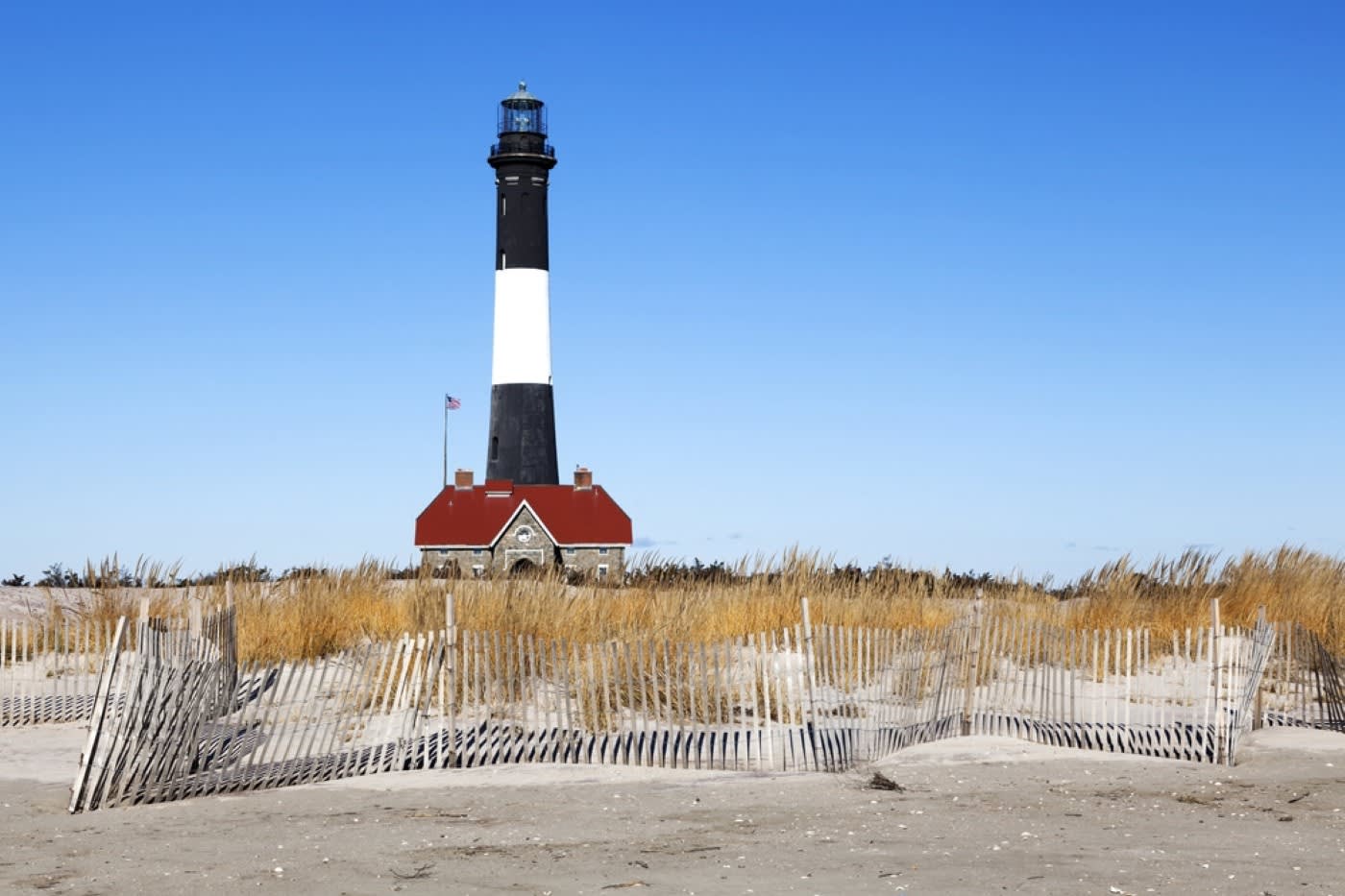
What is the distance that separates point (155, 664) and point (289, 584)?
897cm

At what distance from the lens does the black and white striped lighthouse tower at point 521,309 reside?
43781 millimetres

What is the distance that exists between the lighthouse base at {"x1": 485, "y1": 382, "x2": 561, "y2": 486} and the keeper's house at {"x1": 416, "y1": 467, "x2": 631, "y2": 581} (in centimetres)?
43

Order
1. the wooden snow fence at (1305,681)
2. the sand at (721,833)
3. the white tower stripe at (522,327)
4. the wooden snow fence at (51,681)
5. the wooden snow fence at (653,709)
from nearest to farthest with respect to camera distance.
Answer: the sand at (721,833)
the wooden snow fence at (653,709)
the wooden snow fence at (1305,681)
the wooden snow fence at (51,681)
the white tower stripe at (522,327)

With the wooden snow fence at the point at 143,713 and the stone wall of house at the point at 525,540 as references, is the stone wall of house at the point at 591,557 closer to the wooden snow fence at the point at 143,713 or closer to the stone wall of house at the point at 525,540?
the stone wall of house at the point at 525,540

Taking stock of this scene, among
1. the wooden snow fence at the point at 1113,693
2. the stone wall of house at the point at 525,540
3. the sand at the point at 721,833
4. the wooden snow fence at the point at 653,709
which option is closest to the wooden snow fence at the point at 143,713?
the wooden snow fence at the point at 653,709

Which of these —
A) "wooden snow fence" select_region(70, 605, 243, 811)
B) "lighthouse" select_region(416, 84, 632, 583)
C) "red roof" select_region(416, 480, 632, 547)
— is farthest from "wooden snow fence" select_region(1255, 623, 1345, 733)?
"red roof" select_region(416, 480, 632, 547)

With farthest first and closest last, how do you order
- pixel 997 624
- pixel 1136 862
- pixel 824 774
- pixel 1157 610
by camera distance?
1. pixel 1157 610
2. pixel 997 624
3. pixel 824 774
4. pixel 1136 862

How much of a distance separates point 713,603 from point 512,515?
1114 inches

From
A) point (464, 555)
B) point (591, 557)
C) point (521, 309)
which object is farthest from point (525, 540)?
point (521, 309)

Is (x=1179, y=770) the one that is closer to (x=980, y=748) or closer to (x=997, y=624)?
(x=980, y=748)

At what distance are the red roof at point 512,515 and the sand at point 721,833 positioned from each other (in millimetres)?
32657

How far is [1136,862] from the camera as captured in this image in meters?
8.60

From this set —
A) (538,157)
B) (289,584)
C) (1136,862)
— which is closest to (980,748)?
(1136,862)

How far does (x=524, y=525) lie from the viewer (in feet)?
150
